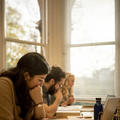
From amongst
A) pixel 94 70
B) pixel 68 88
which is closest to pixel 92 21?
pixel 94 70

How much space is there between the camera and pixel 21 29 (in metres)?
2.82

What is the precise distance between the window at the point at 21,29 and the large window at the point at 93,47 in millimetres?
634

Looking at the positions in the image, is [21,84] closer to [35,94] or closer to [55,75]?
[35,94]

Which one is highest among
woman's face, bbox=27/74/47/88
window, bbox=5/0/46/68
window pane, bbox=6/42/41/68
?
window, bbox=5/0/46/68

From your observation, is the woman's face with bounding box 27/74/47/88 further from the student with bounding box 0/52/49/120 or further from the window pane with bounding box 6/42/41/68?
the window pane with bounding box 6/42/41/68

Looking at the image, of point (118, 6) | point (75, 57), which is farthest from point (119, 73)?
point (118, 6)

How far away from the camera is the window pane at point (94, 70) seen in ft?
10.9

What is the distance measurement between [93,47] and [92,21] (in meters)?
0.41

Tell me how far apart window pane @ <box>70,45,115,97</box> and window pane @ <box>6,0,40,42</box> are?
80 cm

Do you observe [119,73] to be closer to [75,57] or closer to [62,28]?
[75,57]

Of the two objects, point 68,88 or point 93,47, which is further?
point 93,47

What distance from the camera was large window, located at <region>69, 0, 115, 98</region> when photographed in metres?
3.35

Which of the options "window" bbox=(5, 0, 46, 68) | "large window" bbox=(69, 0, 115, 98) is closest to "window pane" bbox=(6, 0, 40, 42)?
"window" bbox=(5, 0, 46, 68)

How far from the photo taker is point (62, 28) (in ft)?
11.9
